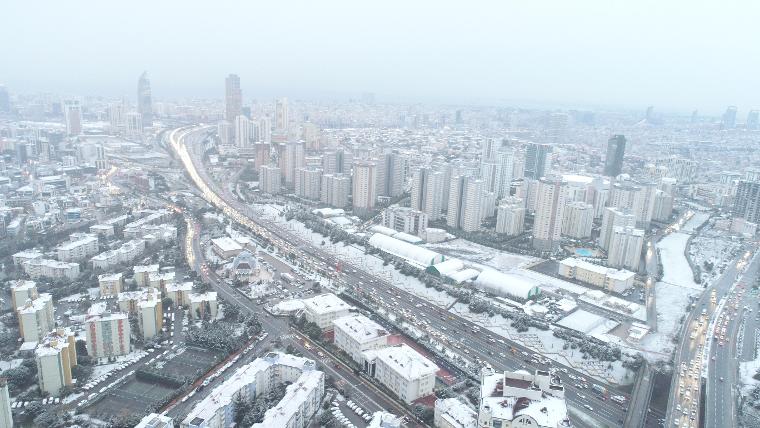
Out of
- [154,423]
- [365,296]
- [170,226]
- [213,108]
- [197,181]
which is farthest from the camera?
[213,108]

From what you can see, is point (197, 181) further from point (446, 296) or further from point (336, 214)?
point (446, 296)

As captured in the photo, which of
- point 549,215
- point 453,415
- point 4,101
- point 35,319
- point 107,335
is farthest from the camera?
point 4,101

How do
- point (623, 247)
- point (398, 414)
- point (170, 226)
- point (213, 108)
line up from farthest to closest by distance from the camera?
point (213, 108) → point (170, 226) → point (623, 247) → point (398, 414)

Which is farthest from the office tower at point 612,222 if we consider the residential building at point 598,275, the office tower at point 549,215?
the residential building at point 598,275

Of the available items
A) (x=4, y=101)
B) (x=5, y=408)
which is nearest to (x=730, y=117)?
(x=5, y=408)

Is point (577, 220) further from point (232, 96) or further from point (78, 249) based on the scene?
point (232, 96)

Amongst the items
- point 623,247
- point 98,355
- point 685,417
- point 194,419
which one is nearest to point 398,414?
point 194,419
